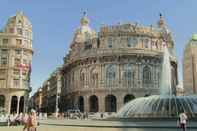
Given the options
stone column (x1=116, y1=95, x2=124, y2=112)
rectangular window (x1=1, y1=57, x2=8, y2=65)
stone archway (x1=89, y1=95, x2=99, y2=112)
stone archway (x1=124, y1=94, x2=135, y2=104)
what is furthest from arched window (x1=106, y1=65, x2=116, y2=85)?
rectangular window (x1=1, y1=57, x2=8, y2=65)

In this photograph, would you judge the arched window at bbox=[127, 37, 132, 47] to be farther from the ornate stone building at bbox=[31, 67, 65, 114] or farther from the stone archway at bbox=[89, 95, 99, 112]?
the ornate stone building at bbox=[31, 67, 65, 114]

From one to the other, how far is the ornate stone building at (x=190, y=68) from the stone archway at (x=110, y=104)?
135 ft

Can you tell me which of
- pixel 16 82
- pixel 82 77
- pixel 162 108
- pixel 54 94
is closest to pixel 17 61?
pixel 16 82

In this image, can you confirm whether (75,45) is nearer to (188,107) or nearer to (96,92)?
(96,92)

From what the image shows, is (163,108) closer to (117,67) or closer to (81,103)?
(117,67)

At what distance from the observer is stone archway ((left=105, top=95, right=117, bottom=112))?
77562mm

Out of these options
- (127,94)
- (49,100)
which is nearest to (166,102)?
(127,94)

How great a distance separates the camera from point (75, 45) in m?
91.4

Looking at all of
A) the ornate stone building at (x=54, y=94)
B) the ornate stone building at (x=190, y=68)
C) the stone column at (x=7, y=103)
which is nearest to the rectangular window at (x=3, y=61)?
the stone column at (x=7, y=103)

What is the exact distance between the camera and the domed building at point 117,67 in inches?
2992

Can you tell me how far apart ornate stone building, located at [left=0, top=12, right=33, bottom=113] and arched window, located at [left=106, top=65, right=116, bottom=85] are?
17.6 meters

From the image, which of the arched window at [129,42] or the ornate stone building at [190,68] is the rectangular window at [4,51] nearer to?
the arched window at [129,42]

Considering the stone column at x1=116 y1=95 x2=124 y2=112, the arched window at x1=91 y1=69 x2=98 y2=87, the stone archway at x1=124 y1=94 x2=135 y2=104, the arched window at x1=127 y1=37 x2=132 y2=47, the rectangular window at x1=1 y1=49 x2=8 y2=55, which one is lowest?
the stone column at x1=116 y1=95 x2=124 y2=112

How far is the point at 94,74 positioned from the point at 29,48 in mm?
15855
